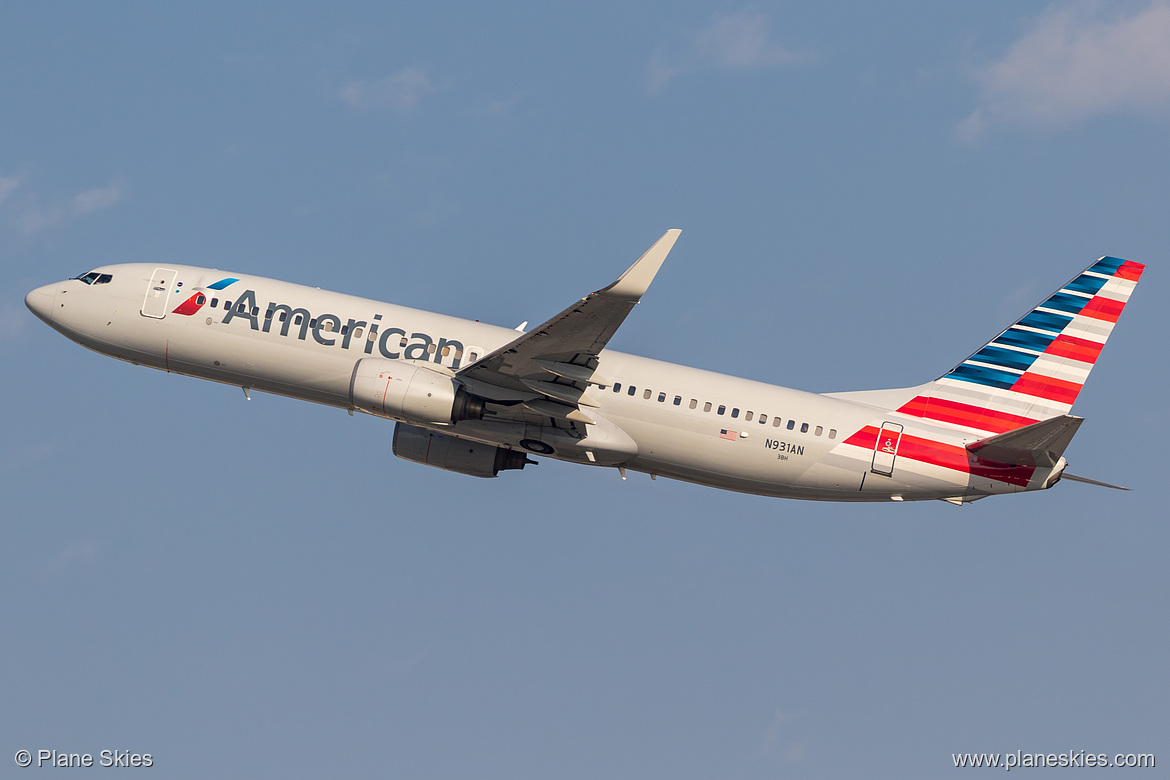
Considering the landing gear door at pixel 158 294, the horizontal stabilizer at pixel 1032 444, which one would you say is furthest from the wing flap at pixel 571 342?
the horizontal stabilizer at pixel 1032 444

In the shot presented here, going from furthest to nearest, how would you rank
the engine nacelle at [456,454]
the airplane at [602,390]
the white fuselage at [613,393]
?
the engine nacelle at [456,454] < the white fuselage at [613,393] < the airplane at [602,390]

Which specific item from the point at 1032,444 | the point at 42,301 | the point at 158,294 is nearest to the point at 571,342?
the point at 1032,444

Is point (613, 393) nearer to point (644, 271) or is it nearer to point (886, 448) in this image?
point (644, 271)

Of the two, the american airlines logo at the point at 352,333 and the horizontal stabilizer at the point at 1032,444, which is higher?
the american airlines logo at the point at 352,333

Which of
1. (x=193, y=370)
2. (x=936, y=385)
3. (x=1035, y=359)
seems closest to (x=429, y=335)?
(x=193, y=370)

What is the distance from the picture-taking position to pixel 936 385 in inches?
1564

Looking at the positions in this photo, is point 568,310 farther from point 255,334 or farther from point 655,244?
point 255,334

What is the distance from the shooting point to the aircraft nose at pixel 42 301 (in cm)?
4141

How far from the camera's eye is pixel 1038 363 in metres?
40.0

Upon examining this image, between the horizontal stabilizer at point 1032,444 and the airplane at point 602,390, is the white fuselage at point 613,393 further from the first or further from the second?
the horizontal stabilizer at point 1032,444

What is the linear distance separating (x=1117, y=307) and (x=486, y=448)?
74.0 feet

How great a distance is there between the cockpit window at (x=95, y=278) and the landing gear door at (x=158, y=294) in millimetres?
1754

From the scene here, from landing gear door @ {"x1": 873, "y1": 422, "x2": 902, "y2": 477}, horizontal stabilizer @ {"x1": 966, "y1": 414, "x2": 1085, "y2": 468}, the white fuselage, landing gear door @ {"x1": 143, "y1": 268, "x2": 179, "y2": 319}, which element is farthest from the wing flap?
horizontal stabilizer @ {"x1": 966, "y1": 414, "x2": 1085, "y2": 468}

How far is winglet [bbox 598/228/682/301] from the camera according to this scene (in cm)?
3147
